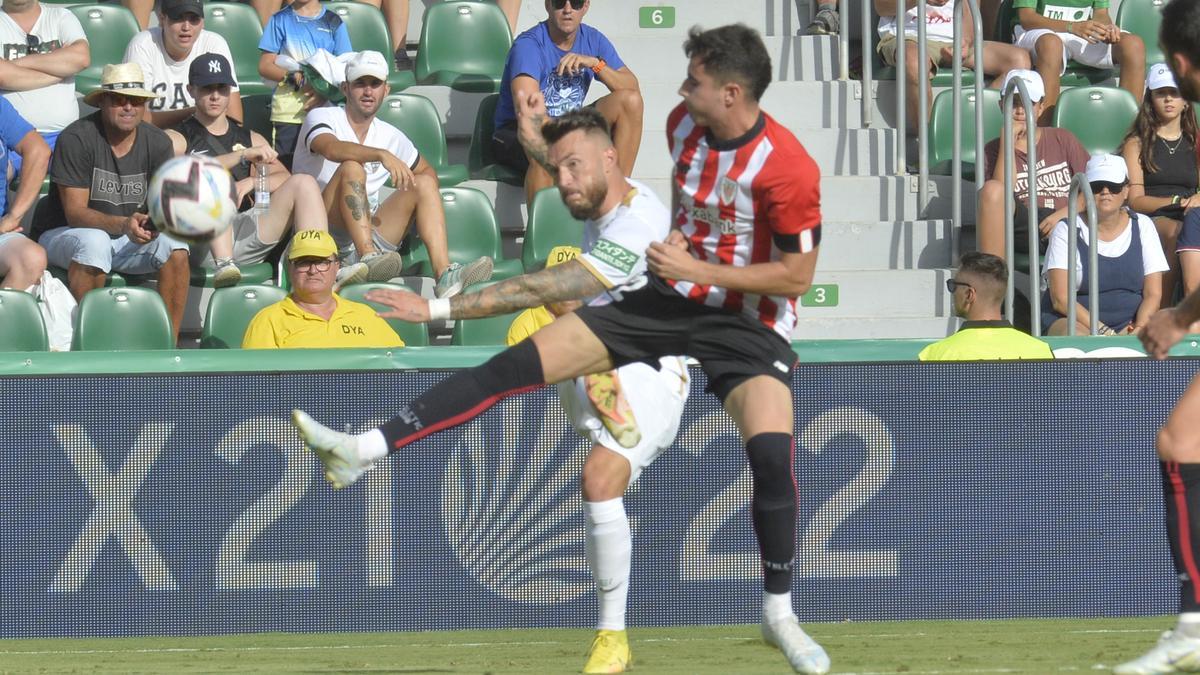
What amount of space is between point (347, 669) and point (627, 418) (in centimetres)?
138

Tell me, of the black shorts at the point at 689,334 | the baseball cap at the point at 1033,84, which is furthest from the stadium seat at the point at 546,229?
the black shorts at the point at 689,334

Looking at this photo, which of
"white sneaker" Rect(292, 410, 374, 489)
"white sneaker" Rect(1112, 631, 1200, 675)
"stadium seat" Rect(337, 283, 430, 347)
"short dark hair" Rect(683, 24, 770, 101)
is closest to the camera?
"white sneaker" Rect(1112, 631, 1200, 675)

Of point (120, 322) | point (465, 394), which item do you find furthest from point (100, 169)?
point (465, 394)

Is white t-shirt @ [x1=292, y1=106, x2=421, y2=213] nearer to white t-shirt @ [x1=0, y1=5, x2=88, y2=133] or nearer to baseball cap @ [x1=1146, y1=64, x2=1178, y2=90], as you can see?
white t-shirt @ [x1=0, y1=5, x2=88, y2=133]

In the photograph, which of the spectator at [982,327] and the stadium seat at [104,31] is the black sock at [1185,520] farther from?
the stadium seat at [104,31]

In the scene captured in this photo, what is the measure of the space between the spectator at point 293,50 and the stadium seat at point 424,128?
477mm

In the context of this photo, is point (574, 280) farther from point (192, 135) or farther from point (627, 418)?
point (192, 135)

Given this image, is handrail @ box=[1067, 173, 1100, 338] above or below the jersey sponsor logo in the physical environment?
below

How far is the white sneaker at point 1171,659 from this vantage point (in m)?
4.74

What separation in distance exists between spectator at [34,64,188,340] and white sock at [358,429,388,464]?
4235 millimetres

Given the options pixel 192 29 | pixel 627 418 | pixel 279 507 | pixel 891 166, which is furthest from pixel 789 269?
pixel 192 29

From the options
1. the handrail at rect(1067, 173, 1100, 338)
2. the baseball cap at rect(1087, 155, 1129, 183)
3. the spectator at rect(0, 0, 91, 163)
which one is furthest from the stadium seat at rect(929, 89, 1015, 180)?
the spectator at rect(0, 0, 91, 163)

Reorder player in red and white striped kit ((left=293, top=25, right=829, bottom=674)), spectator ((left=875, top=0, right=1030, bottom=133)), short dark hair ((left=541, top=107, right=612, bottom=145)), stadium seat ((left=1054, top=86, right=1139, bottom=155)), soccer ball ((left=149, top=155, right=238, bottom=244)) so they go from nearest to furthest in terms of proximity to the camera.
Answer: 1. player in red and white striped kit ((left=293, top=25, right=829, bottom=674))
2. short dark hair ((left=541, top=107, right=612, bottom=145))
3. soccer ball ((left=149, top=155, right=238, bottom=244))
4. spectator ((left=875, top=0, right=1030, bottom=133))
5. stadium seat ((left=1054, top=86, right=1139, bottom=155))

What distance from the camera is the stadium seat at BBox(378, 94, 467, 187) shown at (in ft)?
34.9
